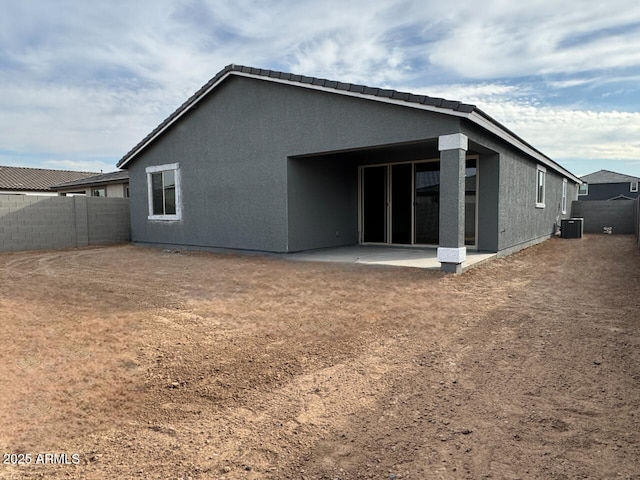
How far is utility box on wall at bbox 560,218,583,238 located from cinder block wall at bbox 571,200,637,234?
5571 mm

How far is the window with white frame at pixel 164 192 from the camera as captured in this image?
13.5 meters

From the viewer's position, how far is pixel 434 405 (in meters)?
3.10

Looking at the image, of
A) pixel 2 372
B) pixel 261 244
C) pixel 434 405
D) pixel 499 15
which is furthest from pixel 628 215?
pixel 2 372

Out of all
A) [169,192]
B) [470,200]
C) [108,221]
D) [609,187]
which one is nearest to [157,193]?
[169,192]

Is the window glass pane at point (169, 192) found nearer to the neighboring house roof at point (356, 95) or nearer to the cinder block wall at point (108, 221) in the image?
the neighboring house roof at point (356, 95)

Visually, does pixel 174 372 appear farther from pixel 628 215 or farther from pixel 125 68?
pixel 628 215

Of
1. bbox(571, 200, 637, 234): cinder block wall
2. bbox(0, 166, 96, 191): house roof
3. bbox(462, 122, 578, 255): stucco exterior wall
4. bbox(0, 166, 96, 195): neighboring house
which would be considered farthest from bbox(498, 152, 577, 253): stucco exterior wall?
bbox(0, 166, 96, 191): house roof

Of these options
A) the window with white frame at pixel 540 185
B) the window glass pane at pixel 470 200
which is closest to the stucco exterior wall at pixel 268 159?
the window glass pane at pixel 470 200

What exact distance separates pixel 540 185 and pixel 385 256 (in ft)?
27.7

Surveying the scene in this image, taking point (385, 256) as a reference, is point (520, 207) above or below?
above

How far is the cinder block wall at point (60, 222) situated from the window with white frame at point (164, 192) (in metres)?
2.45

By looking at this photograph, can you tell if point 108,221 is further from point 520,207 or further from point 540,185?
point 540,185

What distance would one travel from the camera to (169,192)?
13.8 m

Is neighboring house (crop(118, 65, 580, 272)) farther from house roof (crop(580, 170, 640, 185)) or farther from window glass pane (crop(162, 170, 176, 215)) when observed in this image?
house roof (crop(580, 170, 640, 185))
